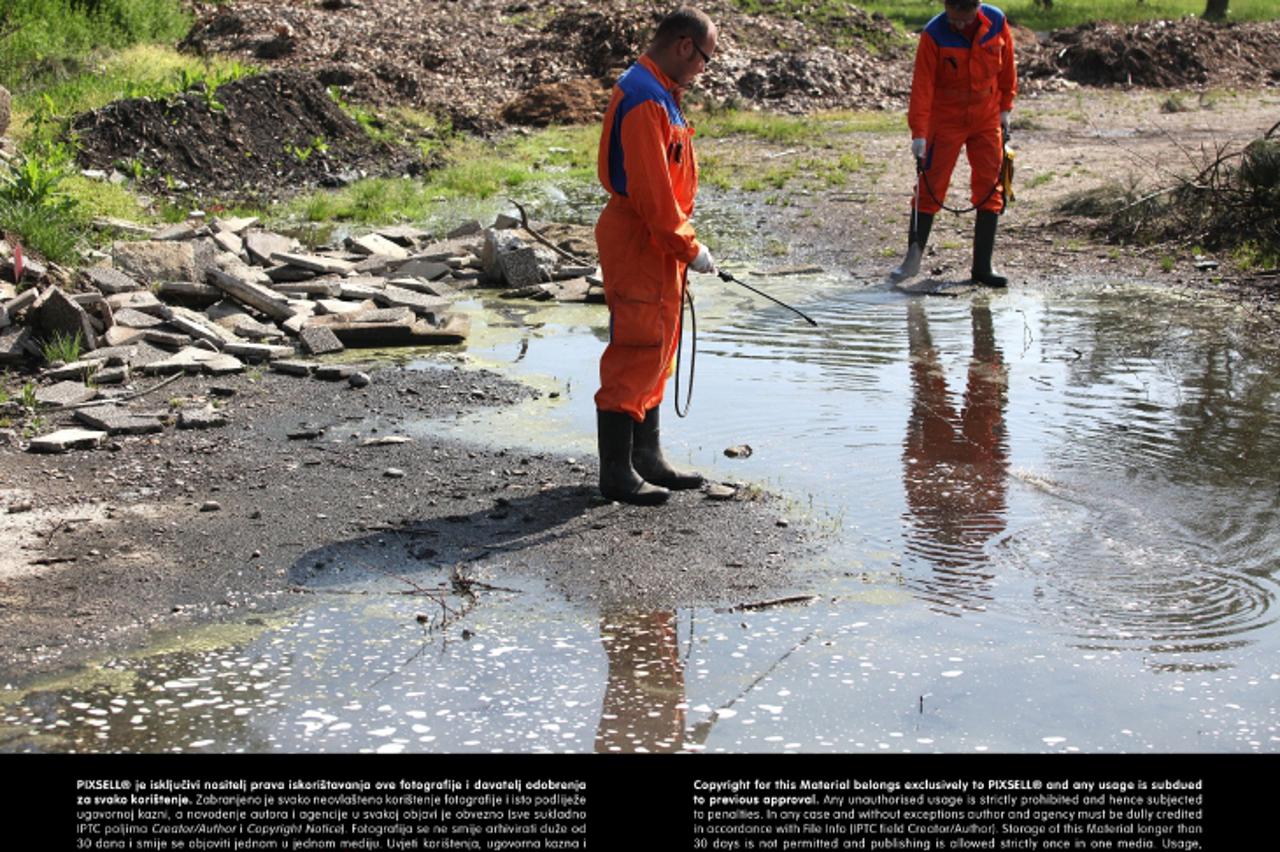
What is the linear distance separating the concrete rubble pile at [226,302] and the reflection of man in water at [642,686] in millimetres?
3236

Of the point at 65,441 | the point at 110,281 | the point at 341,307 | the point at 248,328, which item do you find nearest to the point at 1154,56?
the point at 341,307

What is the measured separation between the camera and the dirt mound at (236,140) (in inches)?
613

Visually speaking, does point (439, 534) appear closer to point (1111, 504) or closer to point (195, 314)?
point (1111, 504)

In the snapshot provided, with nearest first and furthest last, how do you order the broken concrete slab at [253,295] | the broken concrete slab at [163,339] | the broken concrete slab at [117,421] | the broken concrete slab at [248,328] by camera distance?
the broken concrete slab at [117,421] < the broken concrete slab at [163,339] < the broken concrete slab at [248,328] < the broken concrete slab at [253,295]

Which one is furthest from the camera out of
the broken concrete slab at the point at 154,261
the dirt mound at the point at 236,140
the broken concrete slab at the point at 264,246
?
the dirt mound at the point at 236,140

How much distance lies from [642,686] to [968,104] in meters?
7.09

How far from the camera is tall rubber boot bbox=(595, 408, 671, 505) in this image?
19.9ft

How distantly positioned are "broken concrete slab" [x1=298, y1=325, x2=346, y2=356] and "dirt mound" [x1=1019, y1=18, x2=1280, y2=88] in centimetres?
2162

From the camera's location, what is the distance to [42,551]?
550 cm

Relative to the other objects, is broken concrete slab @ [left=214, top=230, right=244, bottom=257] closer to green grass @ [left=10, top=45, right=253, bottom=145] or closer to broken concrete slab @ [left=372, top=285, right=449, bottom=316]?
broken concrete slab @ [left=372, top=285, right=449, bottom=316]

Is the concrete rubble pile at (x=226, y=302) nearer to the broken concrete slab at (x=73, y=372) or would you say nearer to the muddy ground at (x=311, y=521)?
the broken concrete slab at (x=73, y=372)

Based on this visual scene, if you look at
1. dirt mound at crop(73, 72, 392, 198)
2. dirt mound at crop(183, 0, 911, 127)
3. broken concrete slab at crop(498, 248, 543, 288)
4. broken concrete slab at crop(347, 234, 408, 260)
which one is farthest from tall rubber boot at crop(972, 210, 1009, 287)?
dirt mound at crop(183, 0, 911, 127)

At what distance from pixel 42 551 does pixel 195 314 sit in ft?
13.1

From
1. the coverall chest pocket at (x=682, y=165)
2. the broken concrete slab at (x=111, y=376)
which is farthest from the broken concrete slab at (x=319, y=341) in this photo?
the coverall chest pocket at (x=682, y=165)
